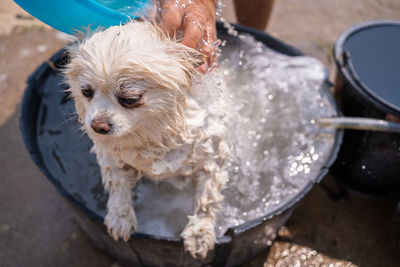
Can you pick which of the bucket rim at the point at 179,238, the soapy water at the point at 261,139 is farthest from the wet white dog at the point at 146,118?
the soapy water at the point at 261,139

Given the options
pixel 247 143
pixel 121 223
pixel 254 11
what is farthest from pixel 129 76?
pixel 254 11

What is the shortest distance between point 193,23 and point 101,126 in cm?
67

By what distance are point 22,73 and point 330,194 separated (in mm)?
3423

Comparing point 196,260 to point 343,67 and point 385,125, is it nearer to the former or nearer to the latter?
point 385,125

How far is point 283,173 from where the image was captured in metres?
2.74

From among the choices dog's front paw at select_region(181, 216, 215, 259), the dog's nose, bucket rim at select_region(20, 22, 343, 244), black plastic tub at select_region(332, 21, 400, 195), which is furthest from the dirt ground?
the dog's nose

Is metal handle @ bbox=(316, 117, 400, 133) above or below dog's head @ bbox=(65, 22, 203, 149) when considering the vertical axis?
below

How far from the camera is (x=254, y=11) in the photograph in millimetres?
3680

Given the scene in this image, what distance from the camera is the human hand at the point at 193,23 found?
1705 millimetres

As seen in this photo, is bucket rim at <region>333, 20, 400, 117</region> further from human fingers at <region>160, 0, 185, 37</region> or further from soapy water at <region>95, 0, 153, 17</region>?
soapy water at <region>95, 0, 153, 17</region>

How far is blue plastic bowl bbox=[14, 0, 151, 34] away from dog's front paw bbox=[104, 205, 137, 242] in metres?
1.02

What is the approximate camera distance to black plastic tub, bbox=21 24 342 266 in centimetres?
212

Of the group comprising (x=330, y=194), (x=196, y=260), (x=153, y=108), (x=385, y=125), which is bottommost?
(x=330, y=194)

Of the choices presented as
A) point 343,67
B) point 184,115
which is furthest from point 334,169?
point 184,115
